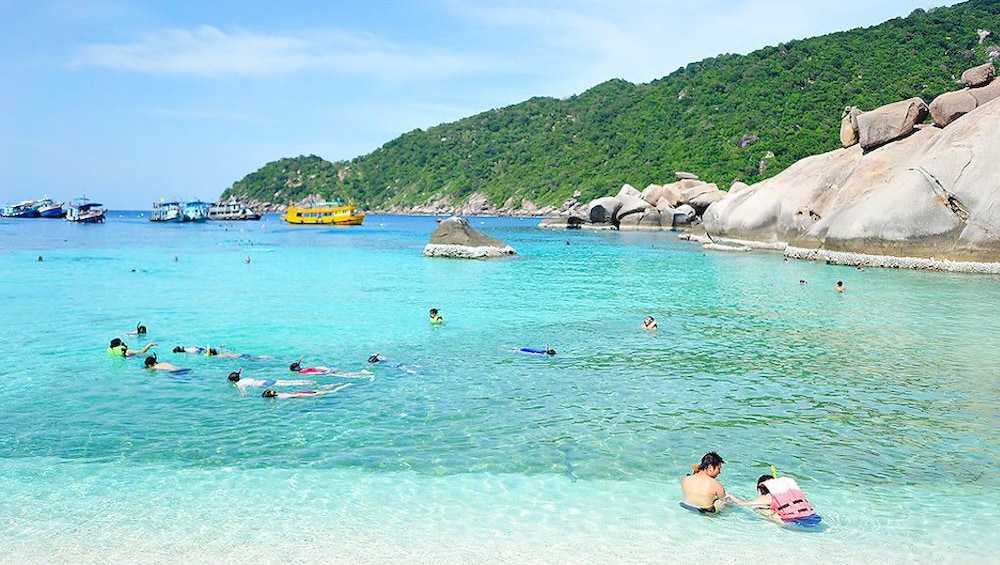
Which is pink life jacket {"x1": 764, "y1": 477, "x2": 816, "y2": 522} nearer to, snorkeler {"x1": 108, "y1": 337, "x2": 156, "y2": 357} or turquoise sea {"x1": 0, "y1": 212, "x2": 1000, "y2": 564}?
turquoise sea {"x1": 0, "y1": 212, "x2": 1000, "y2": 564}

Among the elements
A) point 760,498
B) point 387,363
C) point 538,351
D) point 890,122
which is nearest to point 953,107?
point 890,122

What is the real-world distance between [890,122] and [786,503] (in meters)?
38.3

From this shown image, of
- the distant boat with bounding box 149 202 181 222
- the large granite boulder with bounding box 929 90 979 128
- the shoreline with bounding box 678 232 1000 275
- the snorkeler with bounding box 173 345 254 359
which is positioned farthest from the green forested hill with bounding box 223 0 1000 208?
the snorkeler with bounding box 173 345 254 359

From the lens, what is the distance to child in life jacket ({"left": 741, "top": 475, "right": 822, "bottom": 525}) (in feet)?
26.3

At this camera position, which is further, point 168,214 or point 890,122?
point 168,214

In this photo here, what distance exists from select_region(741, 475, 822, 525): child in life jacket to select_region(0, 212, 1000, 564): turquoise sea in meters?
0.20

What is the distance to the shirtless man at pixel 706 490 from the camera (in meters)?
8.41

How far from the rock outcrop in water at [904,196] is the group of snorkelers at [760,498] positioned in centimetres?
2804

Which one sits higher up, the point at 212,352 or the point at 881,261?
the point at 881,261

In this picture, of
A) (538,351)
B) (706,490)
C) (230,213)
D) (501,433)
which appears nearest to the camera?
(706,490)

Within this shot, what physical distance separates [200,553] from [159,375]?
842cm

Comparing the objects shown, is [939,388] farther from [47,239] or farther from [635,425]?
[47,239]

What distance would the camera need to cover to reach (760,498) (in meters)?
8.46

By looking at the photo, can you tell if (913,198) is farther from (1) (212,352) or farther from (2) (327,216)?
(2) (327,216)
